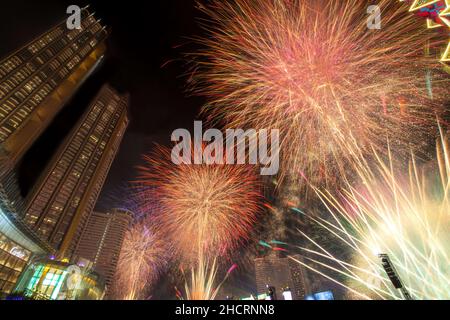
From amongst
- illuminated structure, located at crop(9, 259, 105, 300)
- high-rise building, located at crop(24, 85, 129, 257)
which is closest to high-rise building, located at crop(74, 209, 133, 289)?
high-rise building, located at crop(24, 85, 129, 257)

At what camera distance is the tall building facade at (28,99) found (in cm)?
3450

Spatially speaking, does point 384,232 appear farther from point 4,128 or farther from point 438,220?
point 4,128

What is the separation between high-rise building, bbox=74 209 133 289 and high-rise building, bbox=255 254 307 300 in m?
91.2

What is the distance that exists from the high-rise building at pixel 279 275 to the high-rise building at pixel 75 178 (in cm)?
9448

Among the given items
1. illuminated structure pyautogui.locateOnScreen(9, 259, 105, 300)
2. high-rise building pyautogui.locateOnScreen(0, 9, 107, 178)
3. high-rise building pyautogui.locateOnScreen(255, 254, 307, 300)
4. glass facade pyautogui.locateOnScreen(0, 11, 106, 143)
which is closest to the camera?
illuminated structure pyautogui.locateOnScreen(9, 259, 105, 300)

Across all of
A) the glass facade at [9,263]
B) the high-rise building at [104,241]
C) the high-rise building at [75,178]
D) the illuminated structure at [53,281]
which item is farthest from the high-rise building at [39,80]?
the high-rise building at [104,241]

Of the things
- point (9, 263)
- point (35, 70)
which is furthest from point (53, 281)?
point (35, 70)

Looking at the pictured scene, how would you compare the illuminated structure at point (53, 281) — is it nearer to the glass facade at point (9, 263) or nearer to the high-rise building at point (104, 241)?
the glass facade at point (9, 263)

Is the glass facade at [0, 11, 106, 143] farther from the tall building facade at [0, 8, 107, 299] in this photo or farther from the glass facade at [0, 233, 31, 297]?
the glass facade at [0, 233, 31, 297]

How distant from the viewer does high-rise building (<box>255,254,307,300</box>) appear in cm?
11644

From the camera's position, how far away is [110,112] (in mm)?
133750

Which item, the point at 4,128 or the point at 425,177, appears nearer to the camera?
the point at 425,177

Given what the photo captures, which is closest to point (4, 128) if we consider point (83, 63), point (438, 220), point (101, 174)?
point (101, 174)

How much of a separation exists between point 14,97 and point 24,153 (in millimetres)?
23038
